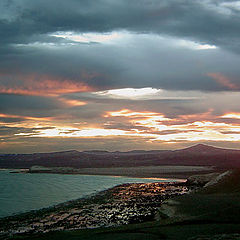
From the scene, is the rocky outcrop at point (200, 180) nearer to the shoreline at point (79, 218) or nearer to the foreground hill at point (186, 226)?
the shoreline at point (79, 218)

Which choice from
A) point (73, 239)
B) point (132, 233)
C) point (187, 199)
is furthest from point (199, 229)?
point (187, 199)

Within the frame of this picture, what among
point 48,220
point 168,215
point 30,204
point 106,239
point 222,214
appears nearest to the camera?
point 106,239

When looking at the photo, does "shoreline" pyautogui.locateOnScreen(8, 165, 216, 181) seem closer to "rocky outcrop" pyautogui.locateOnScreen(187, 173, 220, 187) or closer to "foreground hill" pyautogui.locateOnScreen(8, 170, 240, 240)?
"rocky outcrop" pyautogui.locateOnScreen(187, 173, 220, 187)

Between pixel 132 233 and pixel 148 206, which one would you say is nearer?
pixel 132 233

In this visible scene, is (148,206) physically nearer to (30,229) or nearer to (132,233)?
(30,229)

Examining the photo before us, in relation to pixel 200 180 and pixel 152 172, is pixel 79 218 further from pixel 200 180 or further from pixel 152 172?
pixel 152 172

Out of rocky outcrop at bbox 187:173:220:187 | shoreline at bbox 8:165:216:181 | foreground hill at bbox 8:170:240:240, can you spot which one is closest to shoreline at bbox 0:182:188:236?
foreground hill at bbox 8:170:240:240

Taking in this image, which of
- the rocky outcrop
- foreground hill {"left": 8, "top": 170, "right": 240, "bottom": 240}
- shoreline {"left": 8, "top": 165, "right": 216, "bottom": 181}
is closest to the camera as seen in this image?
foreground hill {"left": 8, "top": 170, "right": 240, "bottom": 240}

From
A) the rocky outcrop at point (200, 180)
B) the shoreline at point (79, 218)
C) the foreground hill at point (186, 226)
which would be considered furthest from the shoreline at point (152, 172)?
the foreground hill at point (186, 226)

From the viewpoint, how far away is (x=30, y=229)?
90.6 ft

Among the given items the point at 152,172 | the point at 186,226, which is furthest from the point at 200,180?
the point at 152,172

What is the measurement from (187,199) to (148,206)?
6540 millimetres

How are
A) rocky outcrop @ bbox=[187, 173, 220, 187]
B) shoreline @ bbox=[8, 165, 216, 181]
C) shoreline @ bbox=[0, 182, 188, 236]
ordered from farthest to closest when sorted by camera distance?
shoreline @ bbox=[8, 165, 216, 181] < rocky outcrop @ bbox=[187, 173, 220, 187] < shoreline @ bbox=[0, 182, 188, 236]

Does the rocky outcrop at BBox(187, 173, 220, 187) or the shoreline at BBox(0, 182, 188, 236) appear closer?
the shoreline at BBox(0, 182, 188, 236)
